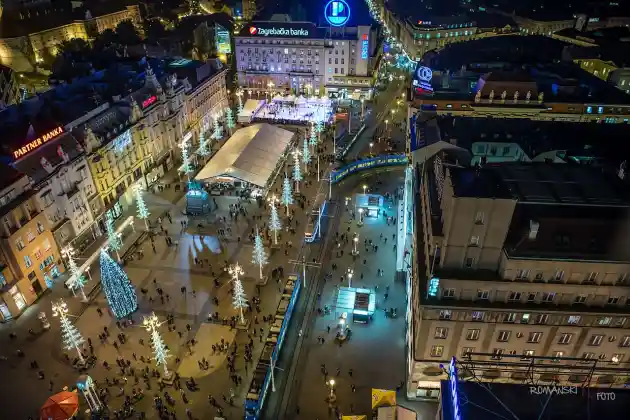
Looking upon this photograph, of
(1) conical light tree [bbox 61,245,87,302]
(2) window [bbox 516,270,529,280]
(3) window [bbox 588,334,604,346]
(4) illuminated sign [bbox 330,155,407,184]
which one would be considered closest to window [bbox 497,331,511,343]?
(2) window [bbox 516,270,529,280]

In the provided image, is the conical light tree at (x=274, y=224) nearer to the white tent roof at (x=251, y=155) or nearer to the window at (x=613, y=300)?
the white tent roof at (x=251, y=155)

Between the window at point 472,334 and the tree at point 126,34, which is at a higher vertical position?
the tree at point 126,34

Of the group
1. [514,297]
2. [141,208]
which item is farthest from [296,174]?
[514,297]

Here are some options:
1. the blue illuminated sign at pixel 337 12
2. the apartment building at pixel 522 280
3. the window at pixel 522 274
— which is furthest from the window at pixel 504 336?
the blue illuminated sign at pixel 337 12

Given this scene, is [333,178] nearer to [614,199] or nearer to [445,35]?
[614,199]

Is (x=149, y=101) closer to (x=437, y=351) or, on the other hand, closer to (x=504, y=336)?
(x=437, y=351)
